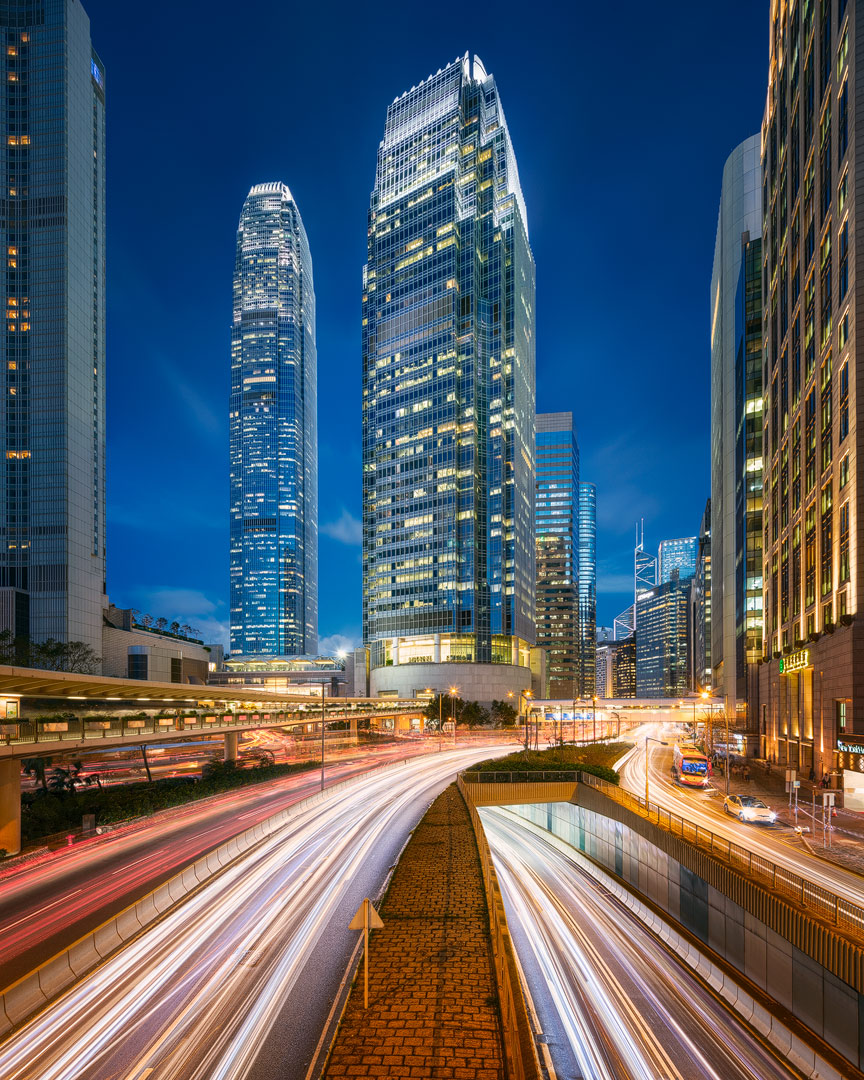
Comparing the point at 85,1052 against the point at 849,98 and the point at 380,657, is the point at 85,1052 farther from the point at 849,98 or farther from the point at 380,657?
the point at 380,657

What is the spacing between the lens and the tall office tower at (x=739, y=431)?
4107 inches

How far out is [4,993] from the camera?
54.1 ft

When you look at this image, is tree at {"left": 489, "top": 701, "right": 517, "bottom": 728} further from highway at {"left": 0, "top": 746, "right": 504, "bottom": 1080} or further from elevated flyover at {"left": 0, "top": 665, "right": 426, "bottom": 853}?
highway at {"left": 0, "top": 746, "right": 504, "bottom": 1080}

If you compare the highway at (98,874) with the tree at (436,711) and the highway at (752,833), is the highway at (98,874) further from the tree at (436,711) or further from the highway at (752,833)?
the tree at (436,711)

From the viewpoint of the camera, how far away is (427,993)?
56.9 ft

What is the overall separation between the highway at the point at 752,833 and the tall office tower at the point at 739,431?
49.2m

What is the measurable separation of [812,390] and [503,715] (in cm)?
8997

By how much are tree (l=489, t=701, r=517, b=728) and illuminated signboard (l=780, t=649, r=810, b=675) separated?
72323 mm

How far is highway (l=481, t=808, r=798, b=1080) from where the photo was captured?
17094 mm

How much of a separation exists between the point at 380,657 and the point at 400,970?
147 metres

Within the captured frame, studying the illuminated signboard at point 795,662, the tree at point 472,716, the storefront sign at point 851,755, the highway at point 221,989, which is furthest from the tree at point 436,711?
the highway at point 221,989

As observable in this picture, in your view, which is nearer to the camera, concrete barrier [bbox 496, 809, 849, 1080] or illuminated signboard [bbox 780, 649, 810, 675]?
concrete barrier [bbox 496, 809, 849, 1080]

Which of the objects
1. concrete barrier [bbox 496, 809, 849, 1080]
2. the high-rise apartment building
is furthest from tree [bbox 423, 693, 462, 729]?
concrete barrier [bbox 496, 809, 849, 1080]

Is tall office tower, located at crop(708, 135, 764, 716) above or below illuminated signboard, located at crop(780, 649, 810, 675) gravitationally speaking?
above
